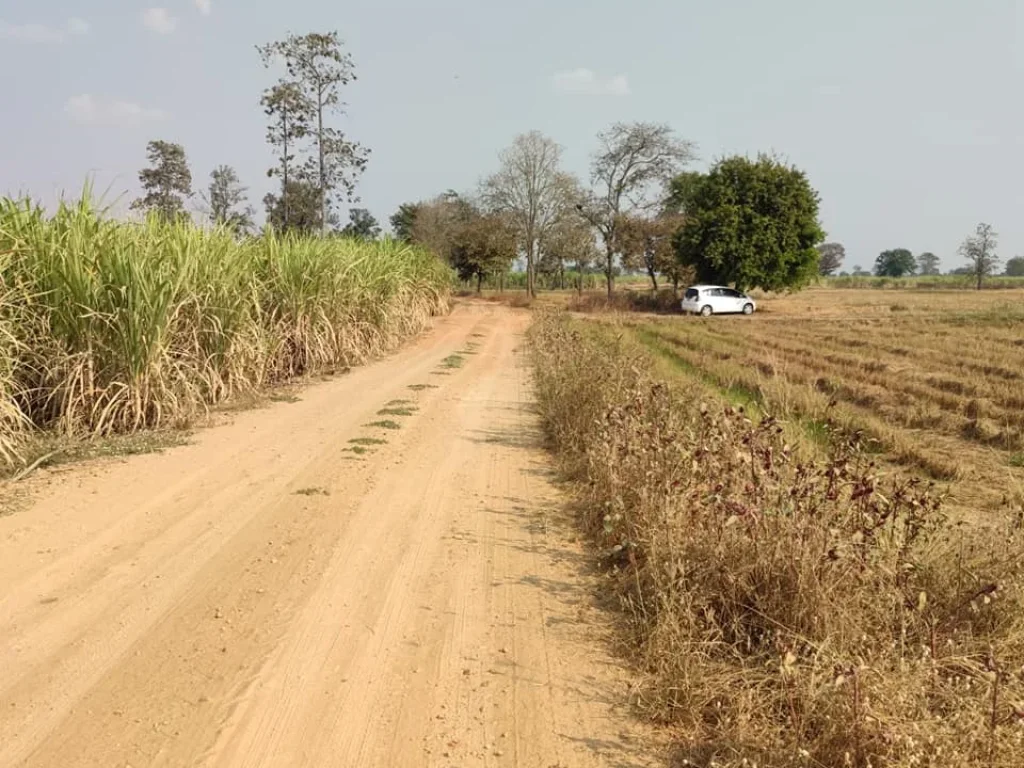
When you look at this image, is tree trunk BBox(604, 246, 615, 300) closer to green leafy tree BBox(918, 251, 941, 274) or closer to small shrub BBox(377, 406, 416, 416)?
small shrub BBox(377, 406, 416, 416)

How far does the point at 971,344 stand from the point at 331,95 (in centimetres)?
2331

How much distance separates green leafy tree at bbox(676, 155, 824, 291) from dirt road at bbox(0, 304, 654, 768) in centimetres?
3050

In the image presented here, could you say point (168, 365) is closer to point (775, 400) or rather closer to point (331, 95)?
point (775, 400)

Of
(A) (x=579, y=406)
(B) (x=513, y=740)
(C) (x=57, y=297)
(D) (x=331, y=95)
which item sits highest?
(D) (x=331, y=95)

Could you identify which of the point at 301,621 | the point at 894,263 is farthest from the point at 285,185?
the point at 894,263

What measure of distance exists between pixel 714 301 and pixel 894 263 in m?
94.0

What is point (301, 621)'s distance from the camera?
11.3ft

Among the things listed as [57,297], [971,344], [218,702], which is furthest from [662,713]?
[971,344]

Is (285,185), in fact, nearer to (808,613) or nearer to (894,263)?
(808,613)

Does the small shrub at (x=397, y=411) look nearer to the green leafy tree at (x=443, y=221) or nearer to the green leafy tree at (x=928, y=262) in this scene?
the green leafy tree at (x=443, y=221)

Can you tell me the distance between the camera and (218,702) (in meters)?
2.78

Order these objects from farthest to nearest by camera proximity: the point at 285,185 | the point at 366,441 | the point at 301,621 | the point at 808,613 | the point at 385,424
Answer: the point at 285,185, the point at 385,424, the point at 366,441, the point at 301,621, the point at 808,613

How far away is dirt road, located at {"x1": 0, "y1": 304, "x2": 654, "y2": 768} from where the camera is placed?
2.60 m

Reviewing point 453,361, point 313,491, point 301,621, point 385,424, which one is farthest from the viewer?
point 453,361
